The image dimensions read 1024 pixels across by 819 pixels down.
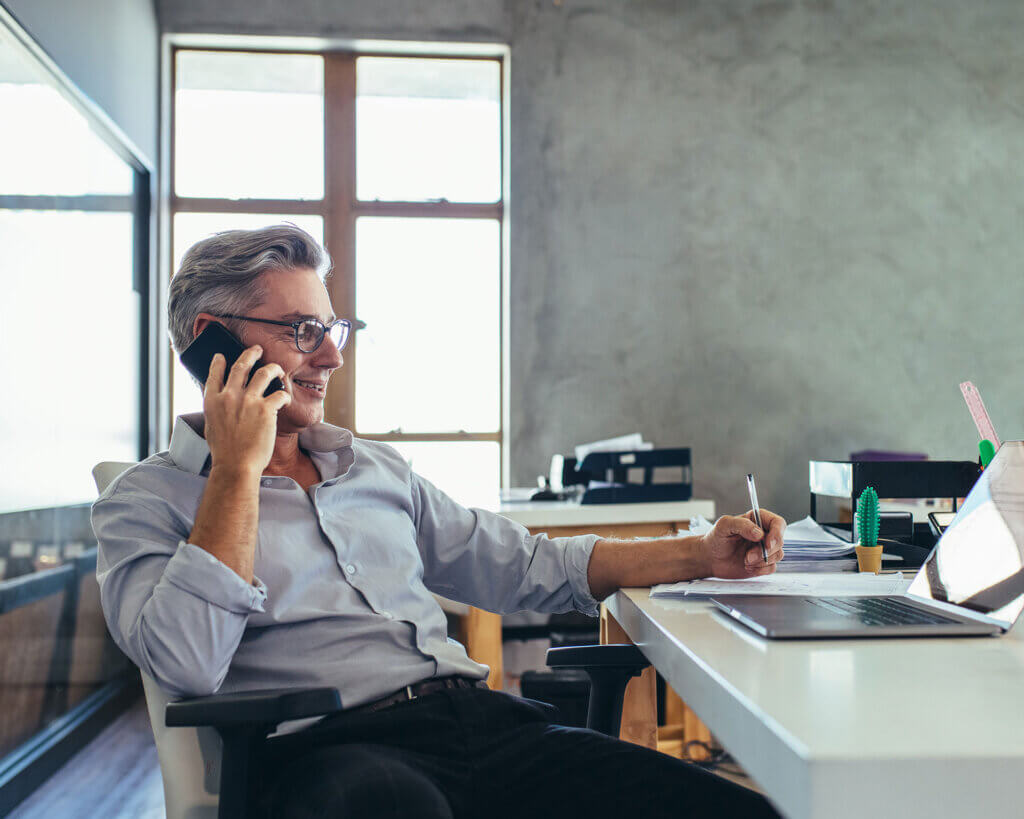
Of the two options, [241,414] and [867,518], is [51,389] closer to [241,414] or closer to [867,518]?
[241,414]

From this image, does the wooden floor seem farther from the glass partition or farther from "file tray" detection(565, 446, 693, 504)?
"file tray" detection(565, 446, 693, 504)

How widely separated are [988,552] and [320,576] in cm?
83

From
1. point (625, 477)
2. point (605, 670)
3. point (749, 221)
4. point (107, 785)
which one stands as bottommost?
point (107, 785)

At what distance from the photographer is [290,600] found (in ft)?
3.64

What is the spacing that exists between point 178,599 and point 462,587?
1.77 ft

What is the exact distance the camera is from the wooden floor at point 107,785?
2176 mm

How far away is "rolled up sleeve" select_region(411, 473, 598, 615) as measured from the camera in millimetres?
1319

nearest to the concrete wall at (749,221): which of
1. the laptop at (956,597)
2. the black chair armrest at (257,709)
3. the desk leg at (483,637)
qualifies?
the desk leg at (483,637)

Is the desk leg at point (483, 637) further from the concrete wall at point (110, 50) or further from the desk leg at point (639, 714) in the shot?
the concrete wall at point (110, 50)

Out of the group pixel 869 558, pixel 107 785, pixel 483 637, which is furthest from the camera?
pixel 107 785

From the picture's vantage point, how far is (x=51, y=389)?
248 cm

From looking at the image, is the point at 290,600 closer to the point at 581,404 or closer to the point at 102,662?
the point at 102,662

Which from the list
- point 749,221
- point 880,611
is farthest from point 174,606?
point 749,221

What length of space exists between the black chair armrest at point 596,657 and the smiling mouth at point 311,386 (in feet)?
1.83
